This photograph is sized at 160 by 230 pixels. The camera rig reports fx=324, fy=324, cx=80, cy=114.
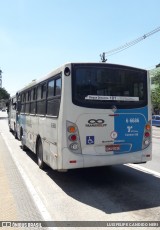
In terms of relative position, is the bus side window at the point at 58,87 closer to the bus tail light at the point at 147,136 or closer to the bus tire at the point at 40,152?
the bus tail light at the point at 147,136

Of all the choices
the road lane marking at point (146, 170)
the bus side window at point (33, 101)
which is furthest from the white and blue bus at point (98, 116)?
the bus side window at point (33, 101)

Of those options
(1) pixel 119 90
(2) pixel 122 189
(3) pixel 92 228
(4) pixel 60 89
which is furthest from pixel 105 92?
(3) pixel 92 228

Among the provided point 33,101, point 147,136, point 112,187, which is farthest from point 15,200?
point 33,101

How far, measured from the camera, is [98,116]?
25.0 ft

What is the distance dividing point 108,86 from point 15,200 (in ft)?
11.0

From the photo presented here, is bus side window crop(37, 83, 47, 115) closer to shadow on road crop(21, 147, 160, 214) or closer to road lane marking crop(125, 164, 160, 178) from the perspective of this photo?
shadow on road crop(21, 147, 160, 214)

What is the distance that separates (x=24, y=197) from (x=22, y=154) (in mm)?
6595

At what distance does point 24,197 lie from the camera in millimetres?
6977

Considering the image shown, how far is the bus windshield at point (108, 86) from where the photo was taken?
296 inches

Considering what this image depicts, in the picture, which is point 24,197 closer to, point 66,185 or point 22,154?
point 66,185

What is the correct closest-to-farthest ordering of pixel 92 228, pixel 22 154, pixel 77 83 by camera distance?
pixel 92 228 < pixel 77 83 < pixel 22 154

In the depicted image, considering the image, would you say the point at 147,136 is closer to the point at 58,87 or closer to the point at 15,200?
the point at 58,87

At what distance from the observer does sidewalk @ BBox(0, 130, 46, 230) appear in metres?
5.78

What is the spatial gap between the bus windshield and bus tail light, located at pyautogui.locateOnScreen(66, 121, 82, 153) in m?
0.54
